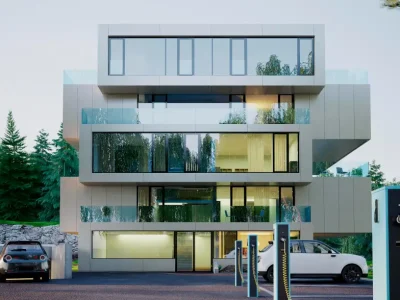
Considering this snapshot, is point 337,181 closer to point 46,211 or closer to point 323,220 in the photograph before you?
point 323,220

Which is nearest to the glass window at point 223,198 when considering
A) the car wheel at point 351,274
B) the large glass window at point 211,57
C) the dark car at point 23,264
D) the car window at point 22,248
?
the large glass window at point 211,57

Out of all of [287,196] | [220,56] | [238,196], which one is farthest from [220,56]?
[287,196]

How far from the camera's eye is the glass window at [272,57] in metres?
43.3

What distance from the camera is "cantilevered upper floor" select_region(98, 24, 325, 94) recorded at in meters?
43.2

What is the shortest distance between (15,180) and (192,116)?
51144 millimetres

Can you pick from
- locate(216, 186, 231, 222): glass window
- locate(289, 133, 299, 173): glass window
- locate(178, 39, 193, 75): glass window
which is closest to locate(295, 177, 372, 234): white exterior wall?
locate(289, 133, 299, 173): glass window

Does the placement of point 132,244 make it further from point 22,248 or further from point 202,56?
point 22,248

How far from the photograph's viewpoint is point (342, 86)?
1732 inches

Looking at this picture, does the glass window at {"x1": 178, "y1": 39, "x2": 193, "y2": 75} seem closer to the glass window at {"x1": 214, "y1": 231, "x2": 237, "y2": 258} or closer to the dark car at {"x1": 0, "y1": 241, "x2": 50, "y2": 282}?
the glass window at {"x1": 214, "y1": 231, "x2": 237, "y2": 258}

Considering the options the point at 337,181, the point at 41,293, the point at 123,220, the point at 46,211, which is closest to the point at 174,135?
the point at 123,220

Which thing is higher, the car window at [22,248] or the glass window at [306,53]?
the glass window at [306,53]

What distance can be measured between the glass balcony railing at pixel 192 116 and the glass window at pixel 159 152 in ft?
2.57

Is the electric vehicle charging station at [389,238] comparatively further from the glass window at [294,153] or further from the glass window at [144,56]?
the glass window at [144,56]

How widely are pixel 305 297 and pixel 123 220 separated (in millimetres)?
23589
